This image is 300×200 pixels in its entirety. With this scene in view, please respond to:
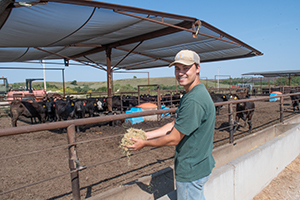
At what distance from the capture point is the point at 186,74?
1529 millimetres

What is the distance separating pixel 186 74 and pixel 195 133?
0.43m

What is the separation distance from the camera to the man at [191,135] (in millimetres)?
1387

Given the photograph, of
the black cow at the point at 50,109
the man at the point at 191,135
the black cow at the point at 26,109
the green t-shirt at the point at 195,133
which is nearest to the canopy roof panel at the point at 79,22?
the black cow at the point at 26,109

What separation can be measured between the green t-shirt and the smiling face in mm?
72

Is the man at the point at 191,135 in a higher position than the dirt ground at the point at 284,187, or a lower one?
higher

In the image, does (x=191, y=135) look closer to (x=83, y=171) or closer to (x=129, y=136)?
(x=129, y=136)

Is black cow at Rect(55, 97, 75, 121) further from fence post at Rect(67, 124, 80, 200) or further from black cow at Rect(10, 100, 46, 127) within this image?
fence post at Rect(67, 124, 80, 200)

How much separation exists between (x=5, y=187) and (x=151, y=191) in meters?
2.57

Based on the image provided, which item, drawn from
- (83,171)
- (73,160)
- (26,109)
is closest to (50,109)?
(26,109)

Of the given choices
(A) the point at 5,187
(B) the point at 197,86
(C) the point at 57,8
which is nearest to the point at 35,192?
(A) the point at 5,187

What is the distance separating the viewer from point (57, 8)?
14.1 feet

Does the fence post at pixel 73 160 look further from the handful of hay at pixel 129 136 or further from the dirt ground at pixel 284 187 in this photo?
the dirt ground at pixel 284 187

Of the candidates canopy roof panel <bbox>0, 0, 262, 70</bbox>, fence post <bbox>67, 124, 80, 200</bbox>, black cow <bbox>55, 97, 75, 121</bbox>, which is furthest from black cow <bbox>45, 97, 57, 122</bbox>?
fence post <bbox>67, 124, 80, 200</bbox>

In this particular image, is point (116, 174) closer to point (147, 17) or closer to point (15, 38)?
point (147, 17)
